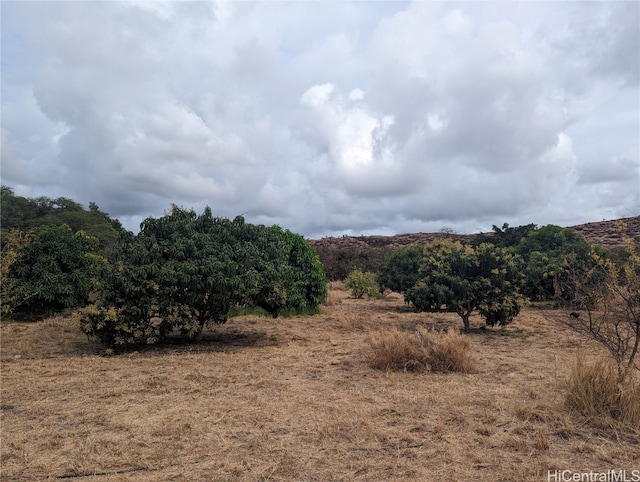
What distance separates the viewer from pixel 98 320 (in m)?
9.51

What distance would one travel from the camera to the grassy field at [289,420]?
4207mm

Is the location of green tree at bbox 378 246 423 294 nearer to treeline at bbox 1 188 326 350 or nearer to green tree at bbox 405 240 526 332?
green tree at bbox 405 240 526 332

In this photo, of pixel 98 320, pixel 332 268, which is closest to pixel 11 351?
pixel 98 320

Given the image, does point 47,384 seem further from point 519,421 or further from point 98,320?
point 519,421

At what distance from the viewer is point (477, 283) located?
41.4ft

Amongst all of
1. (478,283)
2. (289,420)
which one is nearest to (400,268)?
(478,283)

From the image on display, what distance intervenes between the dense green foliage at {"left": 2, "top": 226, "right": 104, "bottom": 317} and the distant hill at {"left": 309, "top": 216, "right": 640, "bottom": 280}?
26698 millimetres

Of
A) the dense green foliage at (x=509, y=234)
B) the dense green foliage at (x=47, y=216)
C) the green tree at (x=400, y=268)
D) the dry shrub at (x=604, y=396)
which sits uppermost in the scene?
the dense green foliage at (x=47, y=216)

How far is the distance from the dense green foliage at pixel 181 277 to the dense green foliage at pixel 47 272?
185 inches

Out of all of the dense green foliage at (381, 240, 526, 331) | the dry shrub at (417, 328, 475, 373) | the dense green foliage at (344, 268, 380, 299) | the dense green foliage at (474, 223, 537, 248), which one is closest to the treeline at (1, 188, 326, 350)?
the dry shrub at (417, 328, 475, 373)

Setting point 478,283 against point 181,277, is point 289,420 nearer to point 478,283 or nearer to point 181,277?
point 181,277

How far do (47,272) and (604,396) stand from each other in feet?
50.0

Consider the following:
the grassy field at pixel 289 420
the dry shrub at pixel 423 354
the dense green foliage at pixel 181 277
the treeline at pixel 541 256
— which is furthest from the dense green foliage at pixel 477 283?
the dense green foliage at pixel 181 277

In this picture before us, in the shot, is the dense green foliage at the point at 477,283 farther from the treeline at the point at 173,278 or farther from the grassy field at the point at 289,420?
the treeline at the point at 173,278
